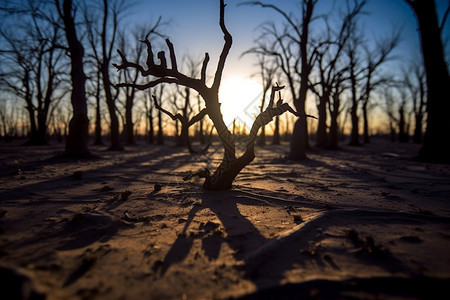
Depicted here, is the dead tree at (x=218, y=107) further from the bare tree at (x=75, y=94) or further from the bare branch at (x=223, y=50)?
the bare tree at (x=75, y=94)

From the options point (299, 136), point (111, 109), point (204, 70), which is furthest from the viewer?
point (111, 109)

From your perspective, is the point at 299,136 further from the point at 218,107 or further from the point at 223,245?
the point at 223,245

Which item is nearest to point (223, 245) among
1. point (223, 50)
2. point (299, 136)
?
point (223, 50)

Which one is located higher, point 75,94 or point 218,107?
point 75,94

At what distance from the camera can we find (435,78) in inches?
332

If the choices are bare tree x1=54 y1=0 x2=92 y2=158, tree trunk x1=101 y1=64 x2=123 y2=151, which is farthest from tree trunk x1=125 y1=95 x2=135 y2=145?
bare tree x1=54 y1=0 x2=92 y2=158

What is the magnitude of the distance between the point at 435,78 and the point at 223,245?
11.1 meters

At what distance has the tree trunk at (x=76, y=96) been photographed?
28.2ft

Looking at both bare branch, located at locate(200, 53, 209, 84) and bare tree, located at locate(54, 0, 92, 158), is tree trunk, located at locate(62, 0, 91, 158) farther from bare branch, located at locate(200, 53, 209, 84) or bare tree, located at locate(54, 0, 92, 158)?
bare branch, located at locate(200, 53, 209, 84)

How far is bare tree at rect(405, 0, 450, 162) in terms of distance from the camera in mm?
8352

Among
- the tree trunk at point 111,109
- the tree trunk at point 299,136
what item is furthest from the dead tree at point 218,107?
the tree trunk at point 111,109

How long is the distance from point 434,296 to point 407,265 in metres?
0.33

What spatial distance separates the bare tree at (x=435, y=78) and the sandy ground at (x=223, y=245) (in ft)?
20.7

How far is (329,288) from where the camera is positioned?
152 centimetres
